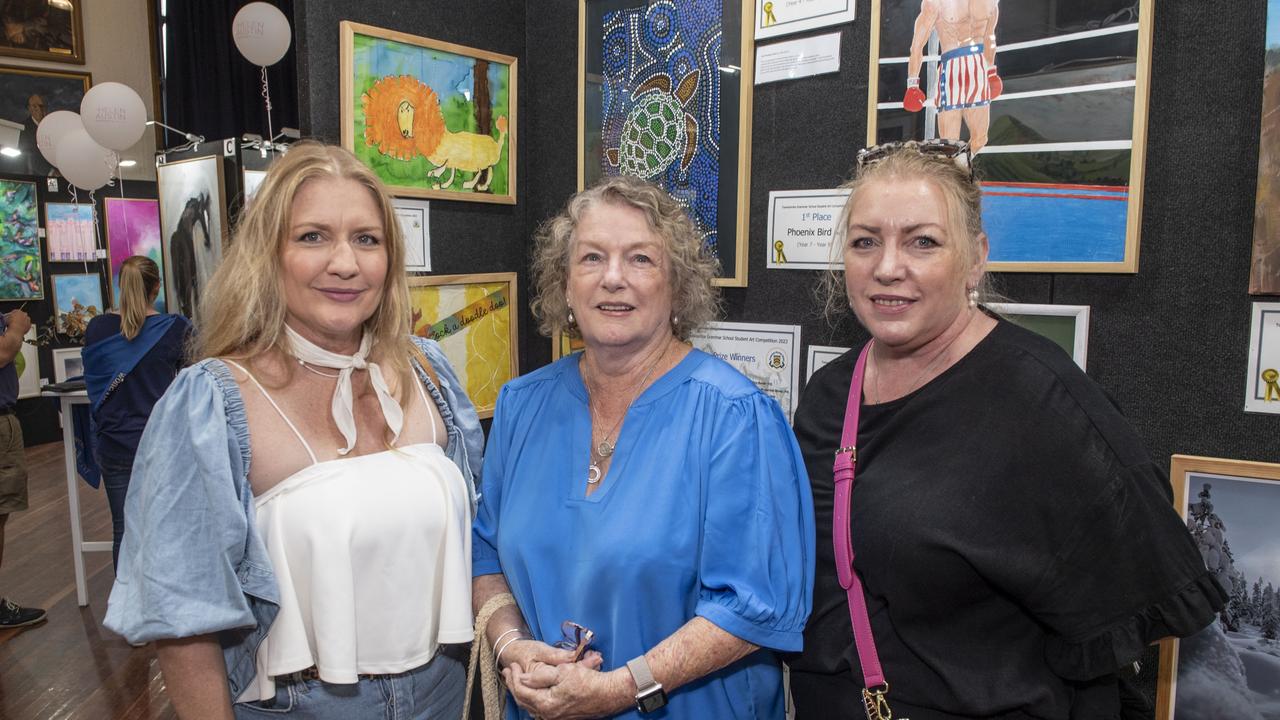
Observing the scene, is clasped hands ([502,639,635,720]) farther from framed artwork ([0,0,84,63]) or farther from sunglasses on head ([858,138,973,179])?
framed artwork ([0,0,84,63])

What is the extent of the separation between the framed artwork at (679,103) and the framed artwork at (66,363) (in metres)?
7.37

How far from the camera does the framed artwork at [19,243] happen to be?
7.06 m

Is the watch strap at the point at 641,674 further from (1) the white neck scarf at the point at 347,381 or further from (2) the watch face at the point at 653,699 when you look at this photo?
(1) the white neck scarf at the point at 347,381

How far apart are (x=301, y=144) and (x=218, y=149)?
197 cm

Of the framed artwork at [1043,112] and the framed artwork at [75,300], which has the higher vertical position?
the framed artwork at [1043,112]

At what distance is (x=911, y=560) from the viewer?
1.26 metres

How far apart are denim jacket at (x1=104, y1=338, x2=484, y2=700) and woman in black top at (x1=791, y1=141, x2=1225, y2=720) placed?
94 centimetres

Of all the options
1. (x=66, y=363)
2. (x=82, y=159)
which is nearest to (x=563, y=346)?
(x=82, y=159)

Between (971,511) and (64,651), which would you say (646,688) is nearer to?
(971,511)

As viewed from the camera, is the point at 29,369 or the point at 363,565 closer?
the point at 363,565

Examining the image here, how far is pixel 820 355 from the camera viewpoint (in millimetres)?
1942

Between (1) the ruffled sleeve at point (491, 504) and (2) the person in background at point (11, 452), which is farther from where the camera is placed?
(2) the person in background at point (11, 452)

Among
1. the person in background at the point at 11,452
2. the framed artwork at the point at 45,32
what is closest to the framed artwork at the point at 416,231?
the person in background at the point at 11,452

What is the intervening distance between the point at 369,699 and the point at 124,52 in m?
8.70
